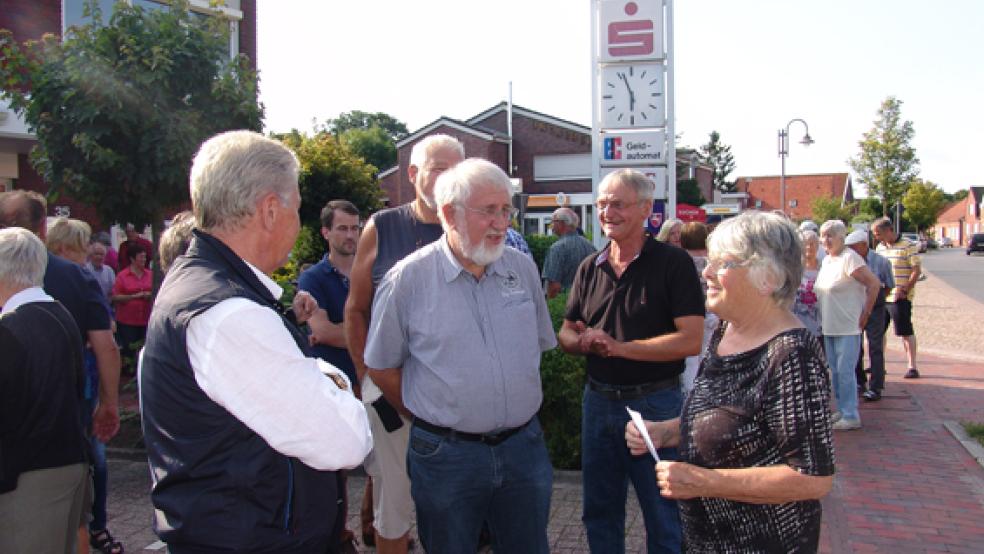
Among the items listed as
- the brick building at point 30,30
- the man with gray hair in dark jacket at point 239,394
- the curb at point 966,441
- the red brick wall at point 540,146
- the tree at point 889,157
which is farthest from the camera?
the tree at point 889,157

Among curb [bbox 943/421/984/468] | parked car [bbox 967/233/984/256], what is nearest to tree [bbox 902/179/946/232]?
parked car [bbox 967/233/984/256]

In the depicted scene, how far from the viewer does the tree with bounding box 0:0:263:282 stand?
698 centimetres

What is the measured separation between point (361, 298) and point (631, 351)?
1354mm

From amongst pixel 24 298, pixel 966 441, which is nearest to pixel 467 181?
pixel 24 298

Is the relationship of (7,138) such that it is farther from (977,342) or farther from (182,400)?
(977,342)

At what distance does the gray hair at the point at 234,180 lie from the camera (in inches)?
75.6

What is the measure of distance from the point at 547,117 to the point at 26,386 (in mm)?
35760

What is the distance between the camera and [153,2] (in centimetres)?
1477

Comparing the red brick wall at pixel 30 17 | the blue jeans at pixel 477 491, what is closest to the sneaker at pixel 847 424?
the blue jeans at pixel 477 491

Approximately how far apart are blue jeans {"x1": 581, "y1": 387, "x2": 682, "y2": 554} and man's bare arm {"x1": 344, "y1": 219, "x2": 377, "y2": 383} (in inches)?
47.7

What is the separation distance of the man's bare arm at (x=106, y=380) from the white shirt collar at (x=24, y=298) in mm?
908

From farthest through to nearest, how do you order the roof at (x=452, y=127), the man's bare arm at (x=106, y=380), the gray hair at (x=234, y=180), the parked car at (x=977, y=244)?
1. the parked car at (x=977, y=244)
2. the roof at (x=452, y=127)
3. the man's bare arm at (x=106, y=380)
4. the gray hair at (x=234, y=180)

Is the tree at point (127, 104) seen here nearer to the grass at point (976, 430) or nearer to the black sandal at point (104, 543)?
the black sandal at point (104, 543)

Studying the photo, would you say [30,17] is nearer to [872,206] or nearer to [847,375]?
[847,375]
